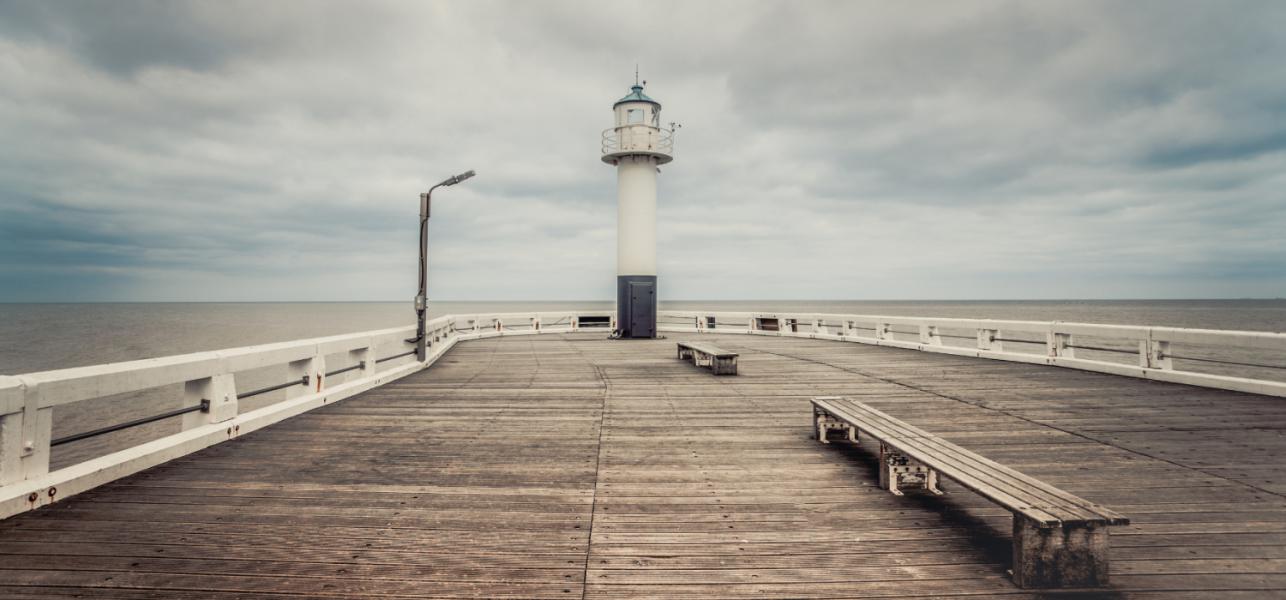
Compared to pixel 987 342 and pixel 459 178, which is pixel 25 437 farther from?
pixel 987 342

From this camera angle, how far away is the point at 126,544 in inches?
138

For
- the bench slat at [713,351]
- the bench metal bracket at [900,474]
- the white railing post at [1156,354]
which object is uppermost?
the white railing post at [1156,354]

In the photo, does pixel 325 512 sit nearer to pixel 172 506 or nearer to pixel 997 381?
pixel 172 506

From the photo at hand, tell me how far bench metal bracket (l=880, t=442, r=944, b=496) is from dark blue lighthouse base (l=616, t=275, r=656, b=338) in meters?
16.7

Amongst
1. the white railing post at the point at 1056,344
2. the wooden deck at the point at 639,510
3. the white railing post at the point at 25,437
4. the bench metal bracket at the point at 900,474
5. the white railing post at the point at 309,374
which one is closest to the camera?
the wooden deck at the point at 639,510

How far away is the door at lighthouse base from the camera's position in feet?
69.2

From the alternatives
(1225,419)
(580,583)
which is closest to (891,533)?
(580,583)

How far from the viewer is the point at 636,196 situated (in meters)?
21.0

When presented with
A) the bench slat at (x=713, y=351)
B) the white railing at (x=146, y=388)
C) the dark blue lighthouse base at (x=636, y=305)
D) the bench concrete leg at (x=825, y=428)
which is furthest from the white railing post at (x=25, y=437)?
the dark blue lighthouse base at (x=636, y=305)

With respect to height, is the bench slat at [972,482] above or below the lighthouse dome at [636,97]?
below

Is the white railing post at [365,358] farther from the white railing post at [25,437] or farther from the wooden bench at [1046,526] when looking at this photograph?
the wooden bench at [1046,526]

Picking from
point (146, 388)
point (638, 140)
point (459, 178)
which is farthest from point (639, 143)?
point (146, 388)

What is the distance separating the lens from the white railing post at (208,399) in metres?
5.88

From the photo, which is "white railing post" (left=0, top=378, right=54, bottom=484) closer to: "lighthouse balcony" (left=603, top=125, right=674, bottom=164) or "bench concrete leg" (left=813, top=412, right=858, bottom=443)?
"bench concrete leg" (left=813, top=412, right=858, bottom=443)
